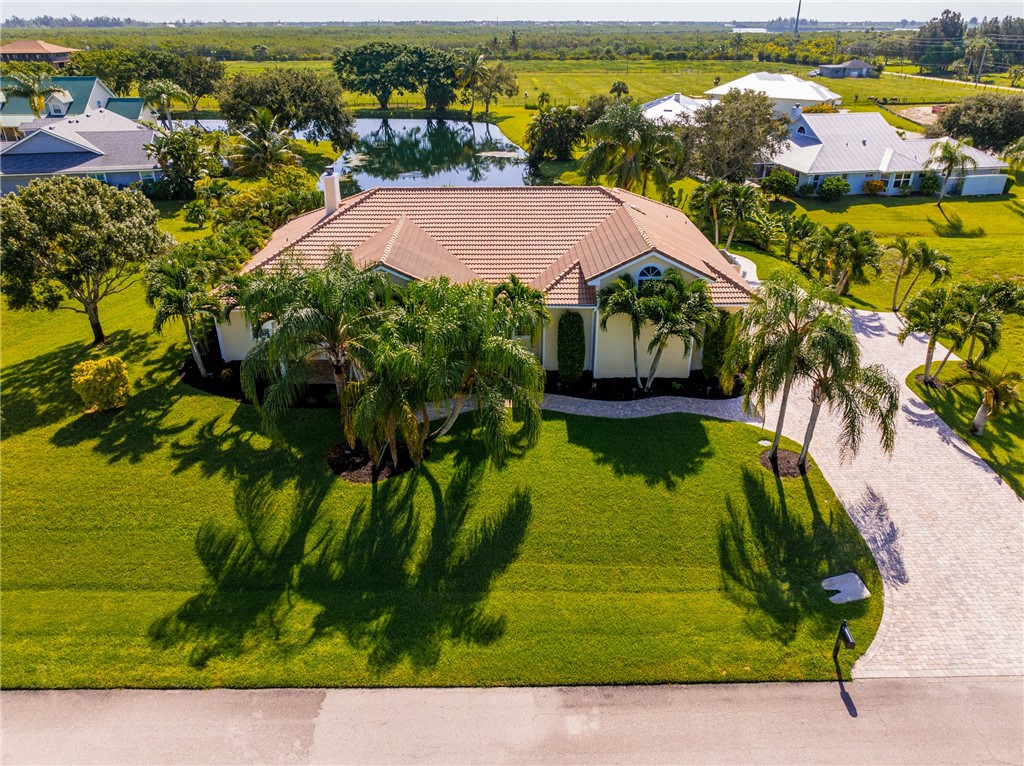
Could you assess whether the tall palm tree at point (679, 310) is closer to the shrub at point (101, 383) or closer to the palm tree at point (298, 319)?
the palm tree at point (298, 319)

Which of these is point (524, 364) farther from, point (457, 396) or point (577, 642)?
point (577, 642)

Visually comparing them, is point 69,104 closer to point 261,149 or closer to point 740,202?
point 261,149

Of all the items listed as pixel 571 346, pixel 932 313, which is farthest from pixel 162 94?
pixel 932 313

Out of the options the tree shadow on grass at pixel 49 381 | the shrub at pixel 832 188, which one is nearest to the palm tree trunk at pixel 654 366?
the tree shadow on grass at pixel 49 381

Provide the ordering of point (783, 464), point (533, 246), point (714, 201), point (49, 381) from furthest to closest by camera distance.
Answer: point (714, 201), point (533, 246), point (49, 381), point (783, 464)

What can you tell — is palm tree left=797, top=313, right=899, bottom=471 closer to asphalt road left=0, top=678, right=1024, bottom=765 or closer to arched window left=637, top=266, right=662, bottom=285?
asphalt road left=0, top=678, right=1024, bottom=765

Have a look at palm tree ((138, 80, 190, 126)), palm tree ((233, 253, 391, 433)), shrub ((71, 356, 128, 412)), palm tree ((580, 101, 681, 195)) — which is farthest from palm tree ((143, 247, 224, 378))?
palm tree ((138, 80, 190, 126))
